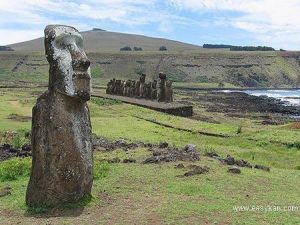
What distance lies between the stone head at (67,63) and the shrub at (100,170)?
10.9ft

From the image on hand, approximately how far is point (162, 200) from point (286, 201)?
2.69 metres

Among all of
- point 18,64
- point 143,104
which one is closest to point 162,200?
point 143,104

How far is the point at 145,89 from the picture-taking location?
52.4 metres

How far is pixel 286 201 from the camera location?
11.3m

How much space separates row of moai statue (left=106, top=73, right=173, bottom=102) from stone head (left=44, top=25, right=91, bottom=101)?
3688 cm

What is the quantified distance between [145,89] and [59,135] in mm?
41672

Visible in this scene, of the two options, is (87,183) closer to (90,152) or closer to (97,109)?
(90,152)

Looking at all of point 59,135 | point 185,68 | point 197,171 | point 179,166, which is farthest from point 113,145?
point 185,68

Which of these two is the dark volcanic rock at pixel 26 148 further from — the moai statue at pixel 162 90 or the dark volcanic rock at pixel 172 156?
the moai statue at pixel 162 90

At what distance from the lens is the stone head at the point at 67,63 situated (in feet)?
34.8

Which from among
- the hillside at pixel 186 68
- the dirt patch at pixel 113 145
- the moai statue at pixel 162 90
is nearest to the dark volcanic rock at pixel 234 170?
the dirt patch at pixel 113 145

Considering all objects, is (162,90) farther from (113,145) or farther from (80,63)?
(80,63)

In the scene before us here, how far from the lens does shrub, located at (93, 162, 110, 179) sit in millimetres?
13434

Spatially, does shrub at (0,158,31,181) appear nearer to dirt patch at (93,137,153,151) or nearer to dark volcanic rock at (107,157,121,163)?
dark volcanic rock at (107,157,121,163)
